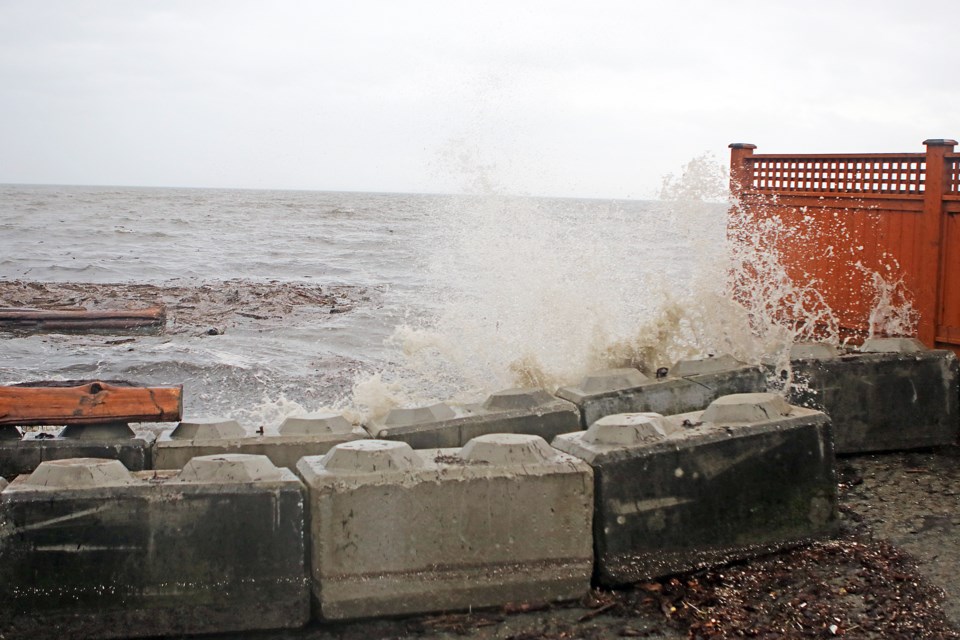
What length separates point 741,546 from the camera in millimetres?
4625

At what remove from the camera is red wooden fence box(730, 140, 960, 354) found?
280 inches

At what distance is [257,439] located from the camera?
479 centimetres

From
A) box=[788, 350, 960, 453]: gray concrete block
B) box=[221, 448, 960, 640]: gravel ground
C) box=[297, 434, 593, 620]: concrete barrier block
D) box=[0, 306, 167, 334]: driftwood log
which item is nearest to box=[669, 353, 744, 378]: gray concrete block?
box=[788, 350, 960, 453]: gray concrete block

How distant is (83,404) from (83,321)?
349 inches

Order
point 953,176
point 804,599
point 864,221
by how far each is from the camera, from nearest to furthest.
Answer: point 804,599
point 953,176
point 864,221

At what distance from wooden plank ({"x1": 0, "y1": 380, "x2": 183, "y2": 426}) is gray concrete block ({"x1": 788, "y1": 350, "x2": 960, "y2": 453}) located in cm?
417

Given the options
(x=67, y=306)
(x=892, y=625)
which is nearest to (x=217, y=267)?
(x=67, y=306)

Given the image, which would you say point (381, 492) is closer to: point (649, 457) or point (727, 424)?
point (649, 457)

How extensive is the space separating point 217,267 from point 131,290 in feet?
21.0

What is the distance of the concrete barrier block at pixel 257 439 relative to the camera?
4727mm

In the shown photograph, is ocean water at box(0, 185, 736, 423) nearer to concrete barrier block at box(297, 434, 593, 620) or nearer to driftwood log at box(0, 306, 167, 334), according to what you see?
driftwood log at box(0, 306, 167, 334)

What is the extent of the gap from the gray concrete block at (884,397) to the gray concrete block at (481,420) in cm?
214

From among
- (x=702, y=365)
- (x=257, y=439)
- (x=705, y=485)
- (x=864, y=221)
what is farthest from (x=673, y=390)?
Answer: (x=864, y=221)

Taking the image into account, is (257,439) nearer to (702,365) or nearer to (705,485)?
(705,485)
